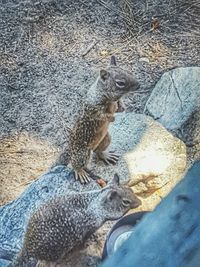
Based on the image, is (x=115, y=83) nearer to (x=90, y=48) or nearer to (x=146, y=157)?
(x=146, y=157)

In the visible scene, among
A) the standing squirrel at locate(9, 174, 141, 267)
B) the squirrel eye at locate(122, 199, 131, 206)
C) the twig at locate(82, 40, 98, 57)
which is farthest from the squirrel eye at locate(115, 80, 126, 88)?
the twig at locate(82, 40, 98, 57)

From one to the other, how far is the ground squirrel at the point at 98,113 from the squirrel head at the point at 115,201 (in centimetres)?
38

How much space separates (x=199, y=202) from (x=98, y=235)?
2.67 metres

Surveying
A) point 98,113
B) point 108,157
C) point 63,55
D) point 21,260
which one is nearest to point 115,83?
point 98,113

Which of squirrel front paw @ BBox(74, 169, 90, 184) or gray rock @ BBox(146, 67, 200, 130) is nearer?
squirrel front paw @ BBox(74, 169, 90, 184)

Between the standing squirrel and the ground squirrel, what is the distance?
34 centimetres

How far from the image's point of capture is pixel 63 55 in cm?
483

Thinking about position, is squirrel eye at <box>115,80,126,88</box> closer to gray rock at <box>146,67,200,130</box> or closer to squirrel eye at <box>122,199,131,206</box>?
squirrel eye at <box>122,199,131,206</box>

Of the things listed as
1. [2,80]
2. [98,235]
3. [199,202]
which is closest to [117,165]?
[98,235]

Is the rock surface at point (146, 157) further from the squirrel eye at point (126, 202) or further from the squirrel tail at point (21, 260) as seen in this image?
the squirrel tail at point (21, 260)

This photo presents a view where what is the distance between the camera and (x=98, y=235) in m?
3.05

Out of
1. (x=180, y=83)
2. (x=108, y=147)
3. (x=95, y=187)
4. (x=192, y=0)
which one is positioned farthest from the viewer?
(x=192, y=0)

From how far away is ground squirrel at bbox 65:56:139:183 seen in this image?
3.06 meters

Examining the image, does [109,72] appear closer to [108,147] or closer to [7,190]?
[108,147]
